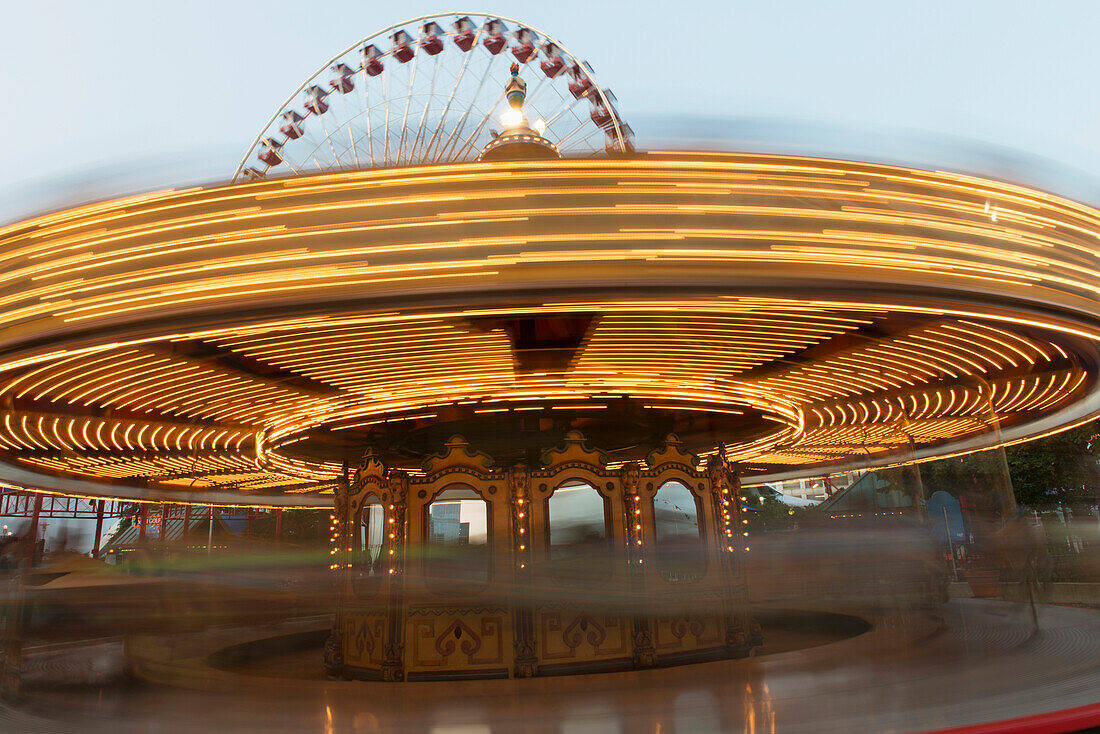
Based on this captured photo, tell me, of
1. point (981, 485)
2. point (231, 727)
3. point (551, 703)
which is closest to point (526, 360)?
point (551, 703)

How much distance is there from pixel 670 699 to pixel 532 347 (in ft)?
10.7

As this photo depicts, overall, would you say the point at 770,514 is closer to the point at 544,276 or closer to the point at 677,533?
the point at 677,533

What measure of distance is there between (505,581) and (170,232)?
514cm

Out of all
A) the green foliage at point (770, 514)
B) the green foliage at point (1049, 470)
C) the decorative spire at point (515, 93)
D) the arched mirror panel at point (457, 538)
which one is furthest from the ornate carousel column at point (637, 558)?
the green foliage at point (770, 514)

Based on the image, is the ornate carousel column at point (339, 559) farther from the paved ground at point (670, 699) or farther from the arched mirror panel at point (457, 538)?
the arched mirror panel at point (457, 538)

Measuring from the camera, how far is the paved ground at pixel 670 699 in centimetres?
528

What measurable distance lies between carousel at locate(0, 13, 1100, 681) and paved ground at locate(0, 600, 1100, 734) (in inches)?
36.6

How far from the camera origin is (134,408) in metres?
8.62

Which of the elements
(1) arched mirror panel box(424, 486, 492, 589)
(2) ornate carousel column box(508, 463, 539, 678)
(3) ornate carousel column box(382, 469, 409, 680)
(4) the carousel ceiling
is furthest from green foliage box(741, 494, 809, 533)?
(4) the carousel ceiling

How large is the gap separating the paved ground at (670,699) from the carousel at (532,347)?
3.05 ft

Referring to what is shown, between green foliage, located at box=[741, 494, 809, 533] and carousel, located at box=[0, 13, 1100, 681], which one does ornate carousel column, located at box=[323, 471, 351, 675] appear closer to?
carousel, located at box=[0, 13, 1100, 681]

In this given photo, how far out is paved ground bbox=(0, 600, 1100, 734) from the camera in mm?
5281

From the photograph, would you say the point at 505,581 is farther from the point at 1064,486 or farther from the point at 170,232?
the point at 1064,486

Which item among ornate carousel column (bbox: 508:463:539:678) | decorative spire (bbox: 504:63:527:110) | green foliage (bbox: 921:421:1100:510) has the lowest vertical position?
ornate carousel column (bbox: 508:463:539:678)
